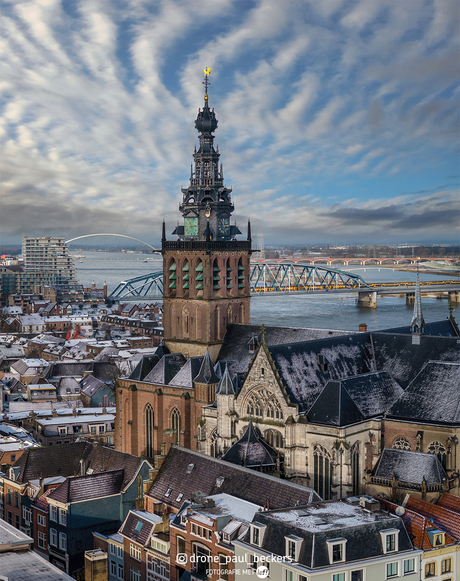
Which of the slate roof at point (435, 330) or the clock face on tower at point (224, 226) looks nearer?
the slate roof at point (435, 330)

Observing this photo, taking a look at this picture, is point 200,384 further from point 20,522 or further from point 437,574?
point 437,574

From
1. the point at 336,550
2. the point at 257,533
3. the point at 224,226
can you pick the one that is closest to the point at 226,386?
the point at 224,226

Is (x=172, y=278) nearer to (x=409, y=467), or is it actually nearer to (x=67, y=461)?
(x=67, y=461)

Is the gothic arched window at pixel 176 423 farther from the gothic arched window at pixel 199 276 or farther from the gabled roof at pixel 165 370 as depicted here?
the gothic arched window at pixel 199 276

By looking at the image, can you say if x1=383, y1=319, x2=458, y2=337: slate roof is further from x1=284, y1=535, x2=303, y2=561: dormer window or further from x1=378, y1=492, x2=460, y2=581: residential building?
x1=284, y1=535, x2=303, y2=561: dormer window

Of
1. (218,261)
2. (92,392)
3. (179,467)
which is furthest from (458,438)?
(92,392)

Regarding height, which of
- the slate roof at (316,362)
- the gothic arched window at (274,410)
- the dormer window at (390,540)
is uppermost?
the slate roof at (316,362)

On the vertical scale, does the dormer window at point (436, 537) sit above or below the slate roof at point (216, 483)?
below

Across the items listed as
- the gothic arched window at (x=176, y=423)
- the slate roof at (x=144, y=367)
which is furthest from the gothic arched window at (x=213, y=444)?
the slate roof at (x=144, y=367)
